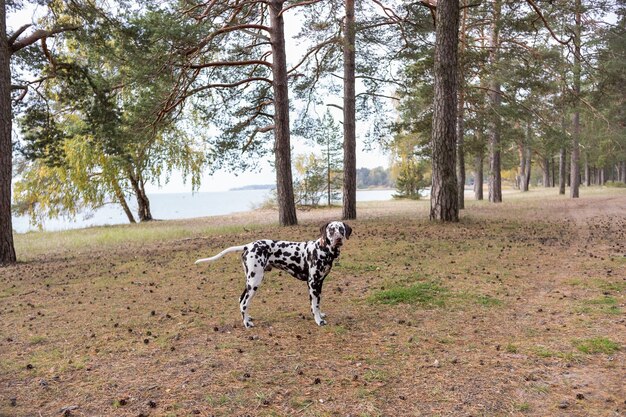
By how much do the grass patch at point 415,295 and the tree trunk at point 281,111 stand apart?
31.1 ft

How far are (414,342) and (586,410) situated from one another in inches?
69.1

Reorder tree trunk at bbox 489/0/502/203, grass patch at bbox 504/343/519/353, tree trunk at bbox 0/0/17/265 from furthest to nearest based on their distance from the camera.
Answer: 1. tree trunk at bbox 489/0/502/203
2. tree trunk at bbox 0/0/17/265
3. grass patch at bbox 504/343/519/353

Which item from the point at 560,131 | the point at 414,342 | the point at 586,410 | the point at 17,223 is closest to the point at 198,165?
the point at 17,223

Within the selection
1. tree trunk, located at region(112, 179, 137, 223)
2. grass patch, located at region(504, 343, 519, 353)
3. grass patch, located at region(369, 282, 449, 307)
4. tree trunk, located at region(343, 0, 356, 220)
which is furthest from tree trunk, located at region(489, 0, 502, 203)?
tree trunk, located at region(112, 179, 137, 223)

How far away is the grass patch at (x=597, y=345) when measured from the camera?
4305 mm

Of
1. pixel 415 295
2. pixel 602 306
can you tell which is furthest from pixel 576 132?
pixel 415 295

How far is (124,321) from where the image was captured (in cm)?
604

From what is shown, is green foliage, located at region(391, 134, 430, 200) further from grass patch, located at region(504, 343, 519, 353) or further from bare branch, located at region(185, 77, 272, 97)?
grass patch, located at region(504, 343, 519, 353)

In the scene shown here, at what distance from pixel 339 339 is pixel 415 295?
1.96 metres

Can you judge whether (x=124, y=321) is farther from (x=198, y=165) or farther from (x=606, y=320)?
(x=198, y=165)

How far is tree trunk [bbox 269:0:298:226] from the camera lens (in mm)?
15242

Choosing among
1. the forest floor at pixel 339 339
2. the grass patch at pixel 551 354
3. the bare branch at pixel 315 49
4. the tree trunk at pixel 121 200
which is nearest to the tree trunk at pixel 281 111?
the bare branch at pixel 315 49

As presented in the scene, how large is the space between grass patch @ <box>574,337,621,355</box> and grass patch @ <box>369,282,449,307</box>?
6.08 ft

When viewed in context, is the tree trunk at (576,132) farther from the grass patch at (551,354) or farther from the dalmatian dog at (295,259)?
the dalmatian dog at (295,259)
